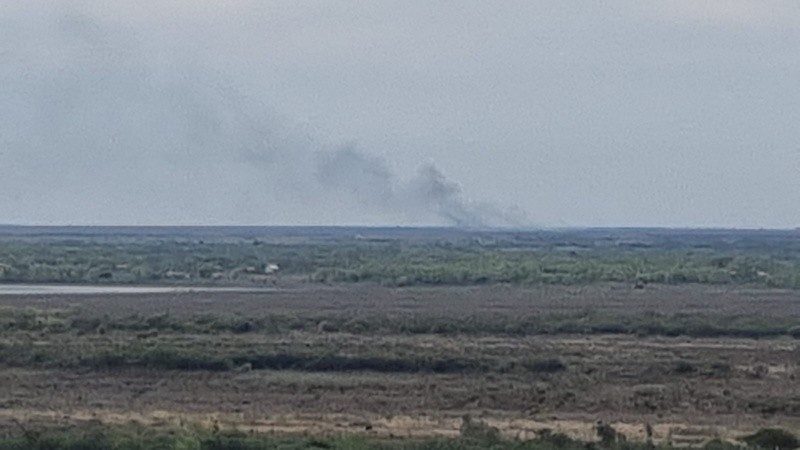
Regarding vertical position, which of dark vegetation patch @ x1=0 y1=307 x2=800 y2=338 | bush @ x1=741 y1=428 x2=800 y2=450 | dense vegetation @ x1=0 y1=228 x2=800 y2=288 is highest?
dense vegetation @ x1=0 y1=228 x2=800 y2=288

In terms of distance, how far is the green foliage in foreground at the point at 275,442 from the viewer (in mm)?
26567

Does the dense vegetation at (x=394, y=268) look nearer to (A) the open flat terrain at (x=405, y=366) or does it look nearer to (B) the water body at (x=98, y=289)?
(B) the water body at (x=98, y=289)

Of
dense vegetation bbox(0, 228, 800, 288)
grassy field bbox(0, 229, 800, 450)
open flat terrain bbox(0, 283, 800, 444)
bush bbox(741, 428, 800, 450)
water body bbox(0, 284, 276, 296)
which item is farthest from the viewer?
dense vegetation bbox(0, 228, 800, 288)

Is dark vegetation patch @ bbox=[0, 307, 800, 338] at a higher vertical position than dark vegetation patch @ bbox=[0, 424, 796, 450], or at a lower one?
higher

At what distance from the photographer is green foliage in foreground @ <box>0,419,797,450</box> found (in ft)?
87.2

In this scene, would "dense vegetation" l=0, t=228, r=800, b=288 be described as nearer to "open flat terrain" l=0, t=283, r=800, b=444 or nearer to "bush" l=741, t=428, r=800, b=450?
"open flat terrain" l=0, t=283, r=800, b=444

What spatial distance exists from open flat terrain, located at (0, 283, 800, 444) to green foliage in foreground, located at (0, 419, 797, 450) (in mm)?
2139

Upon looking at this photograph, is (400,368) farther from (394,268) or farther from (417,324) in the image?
(394,268)

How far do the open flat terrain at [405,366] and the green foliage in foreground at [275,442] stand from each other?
214 cm

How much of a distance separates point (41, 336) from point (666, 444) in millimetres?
27401

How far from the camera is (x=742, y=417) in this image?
34.0 m

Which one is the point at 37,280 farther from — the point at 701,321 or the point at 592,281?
the point at 701,321

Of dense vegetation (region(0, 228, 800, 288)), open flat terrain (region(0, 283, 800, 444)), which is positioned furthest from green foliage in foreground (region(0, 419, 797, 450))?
dense vegetation (region(0, 228, 800, 288))

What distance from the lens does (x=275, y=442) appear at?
90.1 ft
